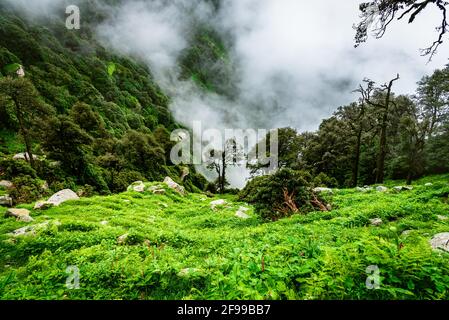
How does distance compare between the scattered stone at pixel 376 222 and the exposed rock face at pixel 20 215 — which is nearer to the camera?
the scattered stone at pixel 376 222

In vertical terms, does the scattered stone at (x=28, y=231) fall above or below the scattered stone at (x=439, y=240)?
below

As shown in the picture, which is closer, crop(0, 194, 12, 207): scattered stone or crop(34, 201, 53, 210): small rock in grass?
crop(34, 201, 53, 210): small rock in grass

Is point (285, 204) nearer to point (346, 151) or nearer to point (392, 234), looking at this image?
point (392, 234)

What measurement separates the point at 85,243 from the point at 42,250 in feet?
4.16

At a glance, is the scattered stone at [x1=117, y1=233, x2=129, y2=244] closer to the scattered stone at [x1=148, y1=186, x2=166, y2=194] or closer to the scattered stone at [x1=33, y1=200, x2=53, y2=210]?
the scattered stone at [x1=33, y1=200, x2=53, y2=210]

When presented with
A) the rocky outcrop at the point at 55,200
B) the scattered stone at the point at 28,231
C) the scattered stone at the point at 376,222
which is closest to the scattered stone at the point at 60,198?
the rocky outcrop at the point at 55,200

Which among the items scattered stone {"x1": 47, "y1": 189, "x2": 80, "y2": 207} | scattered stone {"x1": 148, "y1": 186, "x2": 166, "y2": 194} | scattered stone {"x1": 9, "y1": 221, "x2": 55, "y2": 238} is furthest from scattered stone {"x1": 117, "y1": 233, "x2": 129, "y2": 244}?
scattered stone {"x1": 148, "y1": 186, "x2": 166, "y2": 194}

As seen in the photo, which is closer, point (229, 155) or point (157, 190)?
point (157, 190)

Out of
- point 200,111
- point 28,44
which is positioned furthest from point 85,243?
point 200,111

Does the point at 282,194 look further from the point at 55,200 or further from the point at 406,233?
the point at 55,200

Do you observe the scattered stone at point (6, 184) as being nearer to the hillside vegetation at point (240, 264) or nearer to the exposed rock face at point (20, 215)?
the exposed rock face at point (20, 215)

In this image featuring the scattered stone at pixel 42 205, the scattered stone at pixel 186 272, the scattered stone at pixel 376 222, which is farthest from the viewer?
the scattered stone at pixel 42 205

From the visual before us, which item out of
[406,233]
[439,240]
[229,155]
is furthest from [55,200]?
[229,155]

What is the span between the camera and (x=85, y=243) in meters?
8.77
